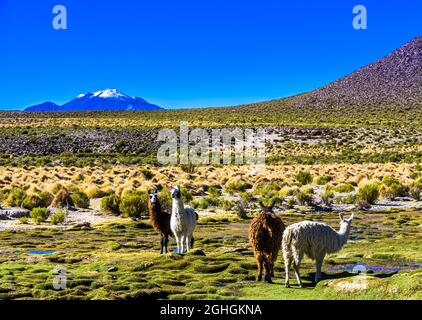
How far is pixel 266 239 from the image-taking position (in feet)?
31.0

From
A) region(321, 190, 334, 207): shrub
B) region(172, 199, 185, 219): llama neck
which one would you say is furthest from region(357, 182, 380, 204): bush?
region(172, 199, 185, 219): llama neck

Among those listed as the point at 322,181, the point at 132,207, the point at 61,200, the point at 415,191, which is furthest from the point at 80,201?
the point at 415,191

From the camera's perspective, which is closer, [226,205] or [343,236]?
[343,236]

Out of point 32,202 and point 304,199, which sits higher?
point 32,202

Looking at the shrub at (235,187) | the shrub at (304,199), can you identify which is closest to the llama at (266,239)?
the shrub at (304,199)

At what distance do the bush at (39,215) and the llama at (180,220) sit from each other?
858 cm

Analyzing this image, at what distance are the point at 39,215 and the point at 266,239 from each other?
1228 cm

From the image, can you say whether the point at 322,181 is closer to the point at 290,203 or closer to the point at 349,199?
the point at 349,199

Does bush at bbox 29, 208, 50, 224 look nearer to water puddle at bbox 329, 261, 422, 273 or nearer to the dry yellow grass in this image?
the dry yellow grass

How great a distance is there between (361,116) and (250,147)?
32.8m

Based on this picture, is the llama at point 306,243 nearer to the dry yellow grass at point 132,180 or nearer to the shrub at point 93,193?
the dry yellow grass at point 132,180

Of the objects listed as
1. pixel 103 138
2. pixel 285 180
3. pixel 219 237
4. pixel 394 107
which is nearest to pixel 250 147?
pixel 103 138

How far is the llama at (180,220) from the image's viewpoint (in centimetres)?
1185
